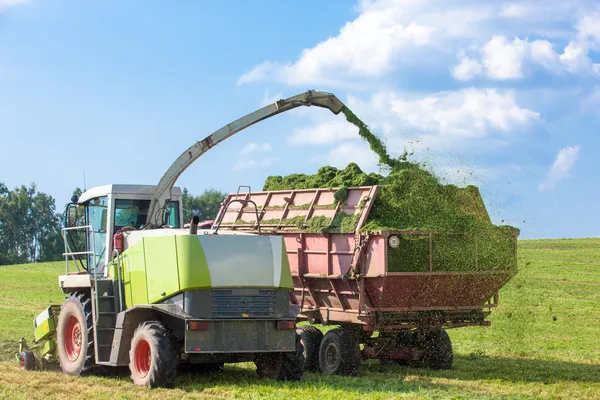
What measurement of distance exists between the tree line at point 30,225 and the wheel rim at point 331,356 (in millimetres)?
63658

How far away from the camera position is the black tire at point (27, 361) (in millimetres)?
14031

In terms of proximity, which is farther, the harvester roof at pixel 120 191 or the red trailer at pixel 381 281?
the harvester roof at pixel 120 191

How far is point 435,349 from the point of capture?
14383 mm

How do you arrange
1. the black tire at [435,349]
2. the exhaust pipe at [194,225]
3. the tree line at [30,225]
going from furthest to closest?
the tree line at [30,225] < the black tire at [435,349] < the exhaust pipe at [194,225]

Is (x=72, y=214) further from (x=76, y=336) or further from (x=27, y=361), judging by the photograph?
(x=27, y=361)

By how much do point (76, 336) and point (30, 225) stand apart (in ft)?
263

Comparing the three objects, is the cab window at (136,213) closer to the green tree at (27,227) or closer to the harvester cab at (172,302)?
the harvester cab at (172,302)

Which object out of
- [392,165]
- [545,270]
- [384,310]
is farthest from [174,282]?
[545,270]

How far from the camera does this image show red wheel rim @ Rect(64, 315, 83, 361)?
13.4 metres

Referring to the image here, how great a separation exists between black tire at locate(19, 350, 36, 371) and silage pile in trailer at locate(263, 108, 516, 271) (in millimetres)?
5181

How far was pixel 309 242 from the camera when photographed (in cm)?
1455

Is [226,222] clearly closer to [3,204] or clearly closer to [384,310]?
[384,310]

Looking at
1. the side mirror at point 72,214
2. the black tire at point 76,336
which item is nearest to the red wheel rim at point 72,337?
the black tire at point 76,336

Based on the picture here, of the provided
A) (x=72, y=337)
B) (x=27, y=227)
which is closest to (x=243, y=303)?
(x=72, y=337)
